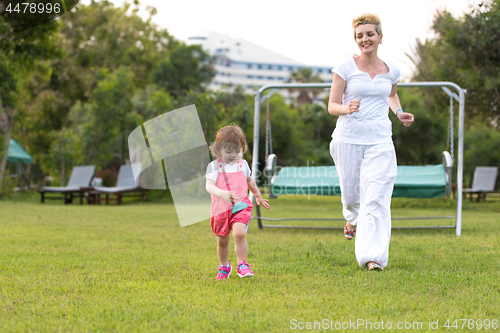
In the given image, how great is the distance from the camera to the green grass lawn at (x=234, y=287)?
2600 mm

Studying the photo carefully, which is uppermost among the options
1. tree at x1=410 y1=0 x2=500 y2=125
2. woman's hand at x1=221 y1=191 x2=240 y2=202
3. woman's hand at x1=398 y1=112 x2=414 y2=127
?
tree at x1=410 y1=0 x2=500 y2=125

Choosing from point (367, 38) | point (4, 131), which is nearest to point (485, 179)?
point (367, 38)

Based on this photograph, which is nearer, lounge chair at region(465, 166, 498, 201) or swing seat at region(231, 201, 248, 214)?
swing seat at region(231, 201, 248, 214)

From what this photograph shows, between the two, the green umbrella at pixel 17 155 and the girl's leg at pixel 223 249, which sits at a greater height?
the green umbrella at pixel 17 155

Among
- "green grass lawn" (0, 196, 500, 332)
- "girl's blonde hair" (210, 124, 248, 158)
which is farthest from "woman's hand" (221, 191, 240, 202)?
"green grass lawn" (0, 196, 500, 332)

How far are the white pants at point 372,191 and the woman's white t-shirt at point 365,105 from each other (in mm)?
82

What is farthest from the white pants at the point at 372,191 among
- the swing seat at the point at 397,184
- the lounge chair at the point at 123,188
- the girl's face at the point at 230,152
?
the lounge chair at the point at 123,188

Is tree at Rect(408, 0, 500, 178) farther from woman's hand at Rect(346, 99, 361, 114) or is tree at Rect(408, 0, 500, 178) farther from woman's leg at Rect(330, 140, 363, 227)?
woman's hand at Rect(346, 99, 361, 114)

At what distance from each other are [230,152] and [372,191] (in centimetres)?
126

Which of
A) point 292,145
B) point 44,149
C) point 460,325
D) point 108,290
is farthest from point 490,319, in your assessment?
point 44,149

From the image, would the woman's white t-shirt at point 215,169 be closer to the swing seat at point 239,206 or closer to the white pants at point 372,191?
the swing seat at point 239,206

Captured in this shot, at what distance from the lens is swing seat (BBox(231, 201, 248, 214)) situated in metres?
3.68

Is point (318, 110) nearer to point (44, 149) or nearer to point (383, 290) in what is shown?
point (44, 149)

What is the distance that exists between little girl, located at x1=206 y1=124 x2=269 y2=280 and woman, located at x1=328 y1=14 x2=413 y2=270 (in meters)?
0.93
